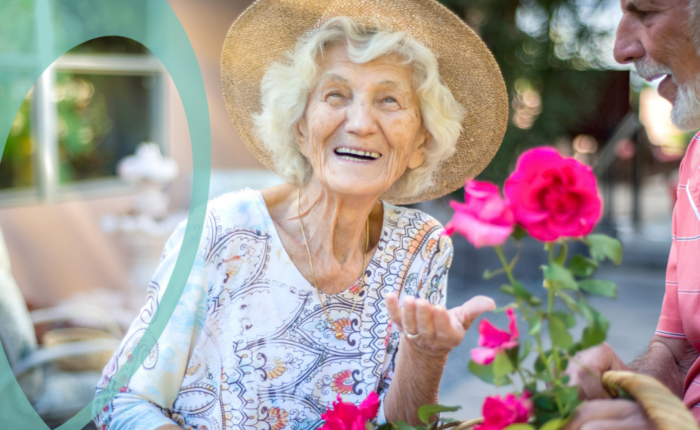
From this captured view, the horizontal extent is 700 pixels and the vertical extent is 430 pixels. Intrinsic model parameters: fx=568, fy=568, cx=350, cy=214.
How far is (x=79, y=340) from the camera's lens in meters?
2.70

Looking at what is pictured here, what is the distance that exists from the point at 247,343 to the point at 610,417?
898 mm

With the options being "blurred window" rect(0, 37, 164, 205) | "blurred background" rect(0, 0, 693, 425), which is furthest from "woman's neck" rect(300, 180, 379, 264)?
"blurred window" rect(0, 37, 164, 205)

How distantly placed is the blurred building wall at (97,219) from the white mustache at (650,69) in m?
4.05

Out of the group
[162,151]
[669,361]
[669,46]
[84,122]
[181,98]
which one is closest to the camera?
[181,98]

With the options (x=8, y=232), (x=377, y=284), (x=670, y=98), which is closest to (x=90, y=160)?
(x=8, y=232)

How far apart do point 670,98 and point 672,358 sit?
2.30 ft

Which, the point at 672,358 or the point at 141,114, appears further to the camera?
the point at 141,114

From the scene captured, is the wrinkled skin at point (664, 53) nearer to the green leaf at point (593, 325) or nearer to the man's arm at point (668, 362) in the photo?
the man's arm at point (668, 362)

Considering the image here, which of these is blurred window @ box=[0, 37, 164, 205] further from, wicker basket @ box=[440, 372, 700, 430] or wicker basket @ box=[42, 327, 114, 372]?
wicker basket @ box=[440, 372, 700, 430]

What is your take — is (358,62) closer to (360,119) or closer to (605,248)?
(360,119)

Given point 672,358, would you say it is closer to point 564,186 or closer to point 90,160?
point 564,186

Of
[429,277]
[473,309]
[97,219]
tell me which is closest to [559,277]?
[473,309]

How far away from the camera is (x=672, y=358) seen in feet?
5.05

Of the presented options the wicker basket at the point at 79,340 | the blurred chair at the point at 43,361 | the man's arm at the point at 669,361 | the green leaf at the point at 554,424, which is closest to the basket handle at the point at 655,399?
the green leaf at the point at 554,424
